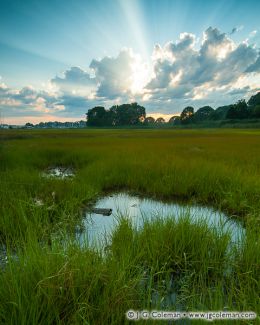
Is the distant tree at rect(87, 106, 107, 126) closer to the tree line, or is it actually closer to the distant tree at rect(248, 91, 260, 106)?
the tree line

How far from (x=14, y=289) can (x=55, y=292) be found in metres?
0.37

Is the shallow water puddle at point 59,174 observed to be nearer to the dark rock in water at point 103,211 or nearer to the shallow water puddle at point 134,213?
the shallow water puddle at point 134,213

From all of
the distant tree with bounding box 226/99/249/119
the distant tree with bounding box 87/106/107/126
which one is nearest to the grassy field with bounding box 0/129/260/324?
the distant tree with bounding box 226/99/249/119

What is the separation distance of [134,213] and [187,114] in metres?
94.8

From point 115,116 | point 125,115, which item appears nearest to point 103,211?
point 125,115

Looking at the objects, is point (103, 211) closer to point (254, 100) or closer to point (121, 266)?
point (121, 266)

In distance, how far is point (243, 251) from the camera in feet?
9.60

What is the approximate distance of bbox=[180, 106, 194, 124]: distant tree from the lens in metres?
92.8

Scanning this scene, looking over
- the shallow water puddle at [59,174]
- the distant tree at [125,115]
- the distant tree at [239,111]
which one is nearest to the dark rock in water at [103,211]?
the shallow water puddle at [59,174]

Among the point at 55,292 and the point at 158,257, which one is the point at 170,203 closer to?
the point at 158,257

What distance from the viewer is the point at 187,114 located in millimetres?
93562

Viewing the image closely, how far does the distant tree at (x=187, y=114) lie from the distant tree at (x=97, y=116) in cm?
3606

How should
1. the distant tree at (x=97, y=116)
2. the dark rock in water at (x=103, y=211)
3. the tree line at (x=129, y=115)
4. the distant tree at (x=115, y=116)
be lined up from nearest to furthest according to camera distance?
the dark rock in water at (x=103, y=211) < the tree line at (x=129, y=115) < the distant tree at (x=97, y=116) < the distant tree at (x=115, y=116)

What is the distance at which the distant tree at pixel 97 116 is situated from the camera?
96175mm
